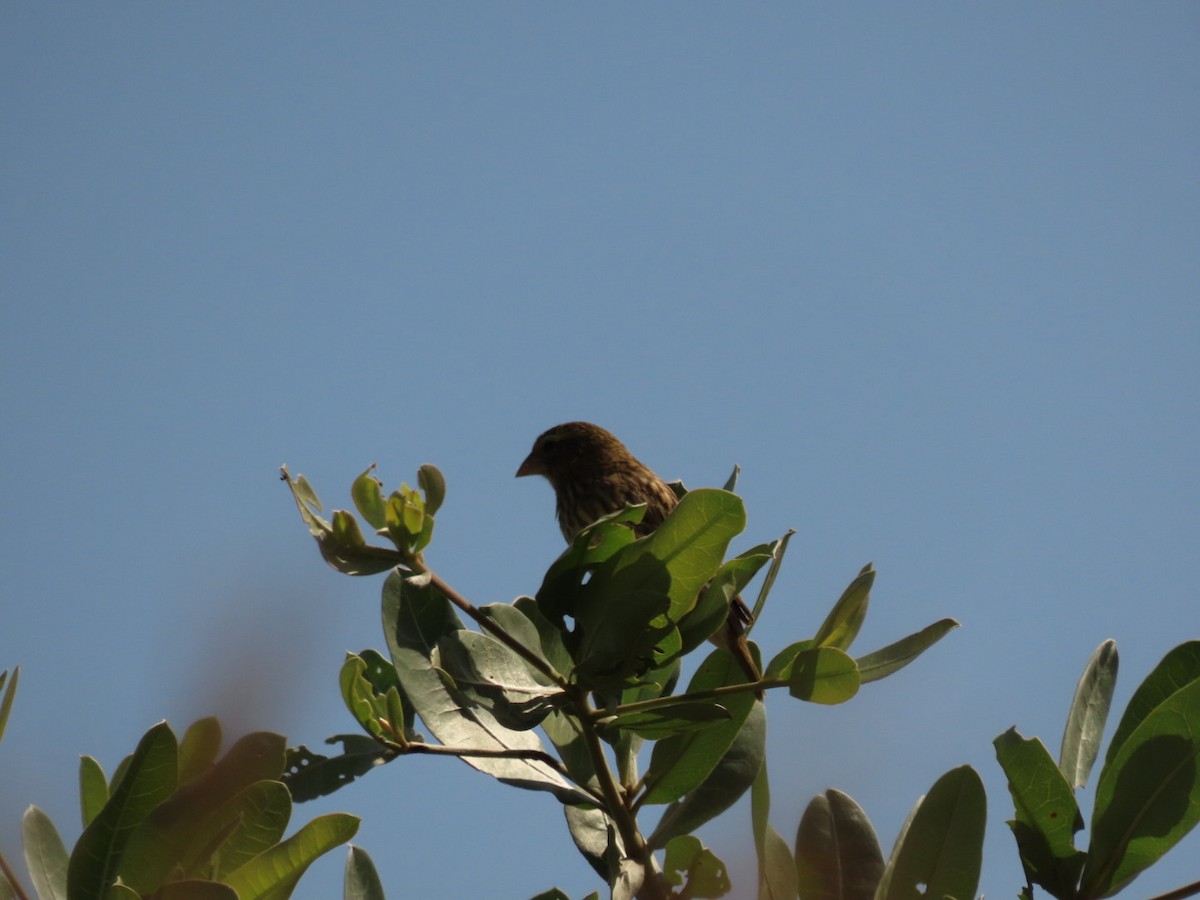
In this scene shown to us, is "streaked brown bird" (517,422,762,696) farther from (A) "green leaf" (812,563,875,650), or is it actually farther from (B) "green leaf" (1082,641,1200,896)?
(B) "green leaf" (1082,641,1200,896)

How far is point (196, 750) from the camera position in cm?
211

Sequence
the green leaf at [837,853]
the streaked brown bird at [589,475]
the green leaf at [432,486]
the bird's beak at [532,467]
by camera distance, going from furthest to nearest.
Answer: the bird's beak at [532,467]
the streaked brown bird at [589,475]
the green leaf at [837,853]
the green leaf at [432,486]

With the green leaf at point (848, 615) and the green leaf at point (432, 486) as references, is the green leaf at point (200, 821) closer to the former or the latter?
the green leaf at point (432, 486)

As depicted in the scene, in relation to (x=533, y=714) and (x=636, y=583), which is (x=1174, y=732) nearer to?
(x=636, y=583)

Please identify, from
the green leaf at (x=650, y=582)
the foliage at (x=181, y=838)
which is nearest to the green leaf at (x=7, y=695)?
the foliage at (x=181, y=838)

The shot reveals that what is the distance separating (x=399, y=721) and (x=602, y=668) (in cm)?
34

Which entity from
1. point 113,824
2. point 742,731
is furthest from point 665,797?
point 113,824

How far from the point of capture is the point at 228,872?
6.54ft

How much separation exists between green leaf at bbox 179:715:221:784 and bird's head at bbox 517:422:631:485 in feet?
13.0

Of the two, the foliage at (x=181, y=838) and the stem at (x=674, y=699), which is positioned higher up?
the stem at (x=674, y=699)

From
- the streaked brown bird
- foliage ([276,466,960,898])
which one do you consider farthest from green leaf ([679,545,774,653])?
the streaked brown bird

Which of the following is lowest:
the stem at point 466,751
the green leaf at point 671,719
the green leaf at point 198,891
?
the green leaf at point 198,891

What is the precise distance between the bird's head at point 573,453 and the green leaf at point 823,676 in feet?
12.7

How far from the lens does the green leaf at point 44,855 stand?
6.66ft
